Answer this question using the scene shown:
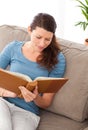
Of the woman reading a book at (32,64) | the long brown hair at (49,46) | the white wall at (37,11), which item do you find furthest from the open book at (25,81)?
the white wall at (37,11)

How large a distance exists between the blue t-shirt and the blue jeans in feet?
0.16

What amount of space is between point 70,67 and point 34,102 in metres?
0.28

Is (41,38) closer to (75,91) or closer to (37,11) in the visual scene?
(75,91)

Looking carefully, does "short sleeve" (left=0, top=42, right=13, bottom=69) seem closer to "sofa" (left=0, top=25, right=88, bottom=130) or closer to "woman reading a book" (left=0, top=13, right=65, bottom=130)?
"woman reading a book" (left=0, top=13, right=65, bottom=130)

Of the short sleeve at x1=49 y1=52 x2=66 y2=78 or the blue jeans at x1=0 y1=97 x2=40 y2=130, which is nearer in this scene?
the blue jeans at x1=0 y1=97 x2=40 y2=130

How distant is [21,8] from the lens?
2.61 m

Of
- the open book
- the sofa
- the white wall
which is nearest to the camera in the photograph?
the open book

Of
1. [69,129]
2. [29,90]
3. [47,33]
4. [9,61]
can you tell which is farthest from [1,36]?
[69,129]

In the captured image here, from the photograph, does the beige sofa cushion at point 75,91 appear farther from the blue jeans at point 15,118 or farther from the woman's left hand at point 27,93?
the woman's left hand at point 27,93

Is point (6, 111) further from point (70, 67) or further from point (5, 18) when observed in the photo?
point (5, 18)

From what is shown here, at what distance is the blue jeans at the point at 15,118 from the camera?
4.61 feet

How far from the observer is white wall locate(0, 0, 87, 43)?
8.50 ft

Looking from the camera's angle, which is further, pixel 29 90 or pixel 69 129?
pixel 69 129

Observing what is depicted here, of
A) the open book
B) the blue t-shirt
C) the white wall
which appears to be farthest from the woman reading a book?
the white wall
